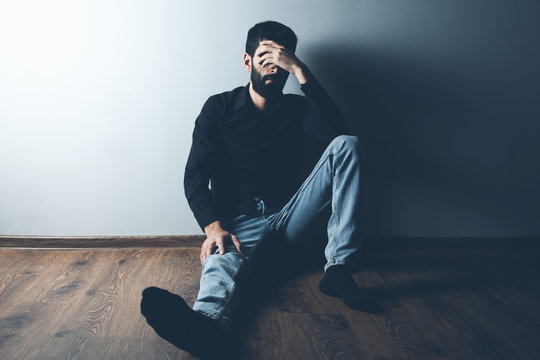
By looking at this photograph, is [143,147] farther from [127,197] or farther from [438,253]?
[438,253]

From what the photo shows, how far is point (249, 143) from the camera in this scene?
1.57 m

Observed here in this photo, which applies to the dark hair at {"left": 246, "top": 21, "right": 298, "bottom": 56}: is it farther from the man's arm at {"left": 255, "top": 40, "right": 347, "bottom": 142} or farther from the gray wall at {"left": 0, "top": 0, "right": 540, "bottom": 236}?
the gray wall at {"left": 0, "top": 0, "right": 540, "bottom": 236}

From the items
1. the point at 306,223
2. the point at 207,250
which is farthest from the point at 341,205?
the point at 207,250

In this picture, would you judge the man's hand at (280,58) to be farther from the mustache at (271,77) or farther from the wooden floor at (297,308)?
the wooden floor at (297,308)

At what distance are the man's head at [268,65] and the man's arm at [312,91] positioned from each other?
25 millimetres

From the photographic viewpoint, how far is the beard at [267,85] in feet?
5.08

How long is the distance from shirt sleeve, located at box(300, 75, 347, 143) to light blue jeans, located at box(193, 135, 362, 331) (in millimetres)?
126

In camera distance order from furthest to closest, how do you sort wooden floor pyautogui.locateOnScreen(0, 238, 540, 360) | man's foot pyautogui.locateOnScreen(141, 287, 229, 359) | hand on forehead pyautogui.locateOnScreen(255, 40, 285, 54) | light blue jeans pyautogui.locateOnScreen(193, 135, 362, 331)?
hand on forehead pyautogui.locateOnScreen(255, 40, 285, 54) < light blue jeans pyautogui.locateOnScreen(193, 135, 362, 331) < wooden floor pyautogui.locateOnScreen(0, 238, 540, 360) < man's foot pyautogui.locateOnScreen(141, 287, 229, 359)

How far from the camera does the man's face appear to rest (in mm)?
1540

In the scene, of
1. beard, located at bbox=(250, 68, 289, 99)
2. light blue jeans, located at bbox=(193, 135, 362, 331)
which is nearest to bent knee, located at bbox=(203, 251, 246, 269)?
light blue jeans, located at bbox=(193, 135, 362, 331)

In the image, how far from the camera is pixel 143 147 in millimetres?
1817

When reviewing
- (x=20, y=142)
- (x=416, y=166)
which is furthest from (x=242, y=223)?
(x=20, y=142)

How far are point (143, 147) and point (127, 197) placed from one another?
259mm

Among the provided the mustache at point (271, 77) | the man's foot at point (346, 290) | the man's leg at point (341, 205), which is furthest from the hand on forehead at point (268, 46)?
the man's foot at point (346, 290)
